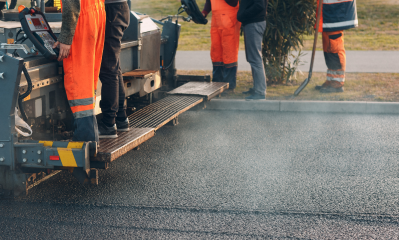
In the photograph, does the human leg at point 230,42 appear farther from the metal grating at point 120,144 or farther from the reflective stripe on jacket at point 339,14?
the metal grating at point 120,144

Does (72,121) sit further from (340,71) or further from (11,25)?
(340,71)

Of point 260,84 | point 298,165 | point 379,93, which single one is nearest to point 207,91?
point 260,84

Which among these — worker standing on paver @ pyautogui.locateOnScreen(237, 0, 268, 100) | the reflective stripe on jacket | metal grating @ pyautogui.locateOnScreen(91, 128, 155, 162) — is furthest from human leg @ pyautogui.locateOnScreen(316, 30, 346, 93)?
metal grating @ pyautogui.locateOnScreen(91, 128, 155, 162)

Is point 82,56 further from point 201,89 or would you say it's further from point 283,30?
point 283,30

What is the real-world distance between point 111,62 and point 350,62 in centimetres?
781

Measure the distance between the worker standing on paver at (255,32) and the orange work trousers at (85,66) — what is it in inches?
135

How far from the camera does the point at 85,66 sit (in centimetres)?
354

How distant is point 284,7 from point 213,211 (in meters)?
4.96

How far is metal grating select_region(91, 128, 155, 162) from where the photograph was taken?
11.0ft

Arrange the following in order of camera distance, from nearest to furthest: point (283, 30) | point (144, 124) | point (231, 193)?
point (231, 193) < point (144, 124) < point (283, 30)

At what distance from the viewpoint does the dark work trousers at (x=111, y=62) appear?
3.87 m

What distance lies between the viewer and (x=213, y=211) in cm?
350

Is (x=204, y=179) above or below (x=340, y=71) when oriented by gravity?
below

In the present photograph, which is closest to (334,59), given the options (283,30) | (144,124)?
(283,30)
